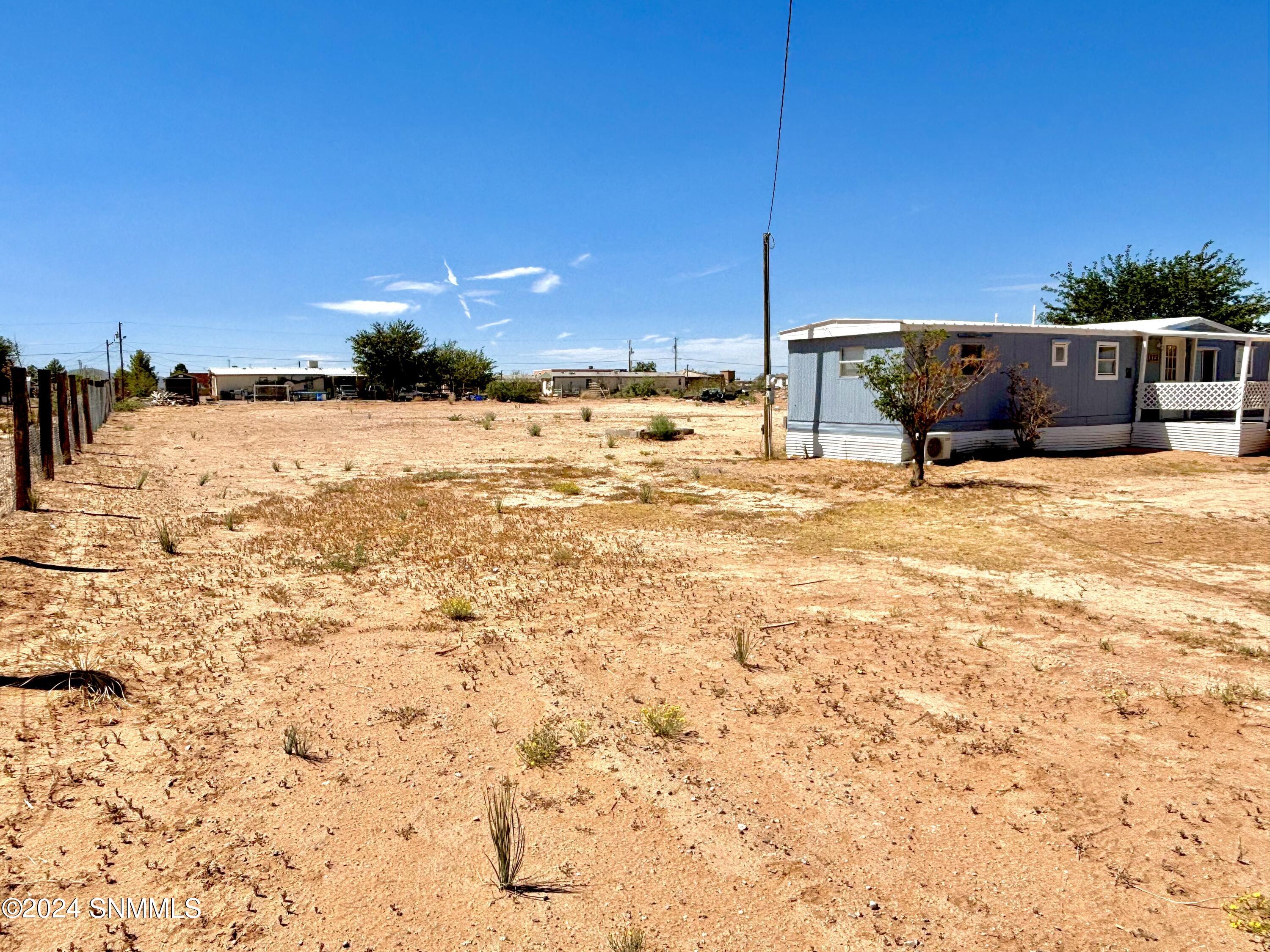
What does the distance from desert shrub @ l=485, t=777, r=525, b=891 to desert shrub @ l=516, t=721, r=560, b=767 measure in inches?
10.9

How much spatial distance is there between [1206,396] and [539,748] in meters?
21.4

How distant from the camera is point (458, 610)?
6.21 meters

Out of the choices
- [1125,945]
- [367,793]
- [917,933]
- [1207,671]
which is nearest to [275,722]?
[367,793]

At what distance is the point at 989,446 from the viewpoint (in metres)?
18.2

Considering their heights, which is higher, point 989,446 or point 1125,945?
point 989,446

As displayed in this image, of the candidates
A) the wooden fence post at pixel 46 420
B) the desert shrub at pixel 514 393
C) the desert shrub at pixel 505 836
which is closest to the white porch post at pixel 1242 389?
the desert shrub at pixel 505 836

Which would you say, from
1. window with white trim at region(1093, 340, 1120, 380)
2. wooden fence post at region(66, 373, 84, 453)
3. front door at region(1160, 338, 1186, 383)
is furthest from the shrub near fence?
front door at region(1160, 338, 1186, 383)

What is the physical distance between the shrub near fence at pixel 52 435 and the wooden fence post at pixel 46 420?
0.02 metres

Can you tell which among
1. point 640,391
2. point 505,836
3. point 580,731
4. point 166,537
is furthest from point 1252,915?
point 640,391

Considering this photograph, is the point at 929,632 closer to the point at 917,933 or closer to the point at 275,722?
the point at 917,933

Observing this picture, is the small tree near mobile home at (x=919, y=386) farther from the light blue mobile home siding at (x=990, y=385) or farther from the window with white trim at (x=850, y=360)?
the window with white trim at (x=850, y=360)

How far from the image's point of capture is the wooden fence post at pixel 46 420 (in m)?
11.3

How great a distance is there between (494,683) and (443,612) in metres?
1.61

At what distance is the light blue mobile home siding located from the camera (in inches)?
703
